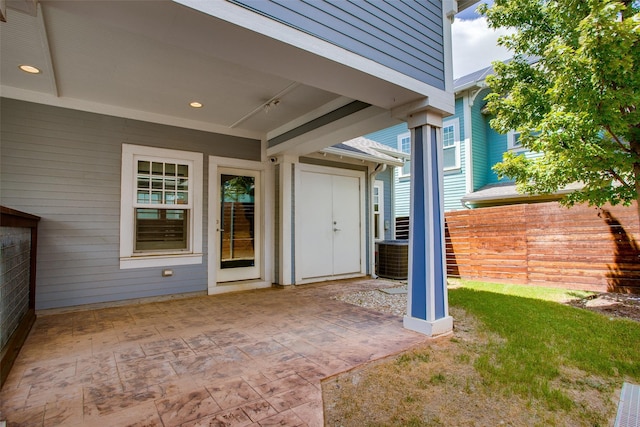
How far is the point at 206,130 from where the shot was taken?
5145 millimetres

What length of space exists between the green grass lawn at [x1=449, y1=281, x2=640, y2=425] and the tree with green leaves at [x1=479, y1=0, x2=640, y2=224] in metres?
1.73

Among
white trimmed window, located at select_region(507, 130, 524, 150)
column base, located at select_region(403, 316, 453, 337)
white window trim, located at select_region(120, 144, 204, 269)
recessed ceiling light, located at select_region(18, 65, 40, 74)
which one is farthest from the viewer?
white trimmed window, located at select_region(507, 130, 524, 150)

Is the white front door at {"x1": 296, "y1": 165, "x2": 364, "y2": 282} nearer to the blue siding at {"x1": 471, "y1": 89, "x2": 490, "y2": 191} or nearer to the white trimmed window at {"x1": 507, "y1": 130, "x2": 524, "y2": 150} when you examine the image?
the blue siding at {"x1": 471, "y1": 89, "x2": 490, "y2": 191}

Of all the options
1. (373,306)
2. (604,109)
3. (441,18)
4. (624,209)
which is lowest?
(373,306)

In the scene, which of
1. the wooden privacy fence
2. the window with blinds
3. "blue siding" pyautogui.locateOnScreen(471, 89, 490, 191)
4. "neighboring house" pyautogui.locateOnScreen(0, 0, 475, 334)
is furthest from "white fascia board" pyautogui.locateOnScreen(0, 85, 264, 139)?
"blue siding" pyautogui.locateOnScreen(471, 89, 490, 191)

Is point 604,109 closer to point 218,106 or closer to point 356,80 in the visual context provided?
point 356,80

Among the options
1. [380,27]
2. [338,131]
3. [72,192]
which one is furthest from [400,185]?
[72,192]

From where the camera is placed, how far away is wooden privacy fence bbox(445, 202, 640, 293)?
4938 millimetres

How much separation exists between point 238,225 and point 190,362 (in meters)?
3.20

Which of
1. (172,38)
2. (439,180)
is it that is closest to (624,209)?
(439,180)

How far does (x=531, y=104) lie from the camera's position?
16.9 ft

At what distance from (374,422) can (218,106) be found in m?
4.08

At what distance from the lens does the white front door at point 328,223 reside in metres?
5.99

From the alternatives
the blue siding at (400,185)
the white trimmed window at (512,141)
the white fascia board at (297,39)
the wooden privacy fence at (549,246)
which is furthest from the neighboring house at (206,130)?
the white trimmed window at (512,141)
